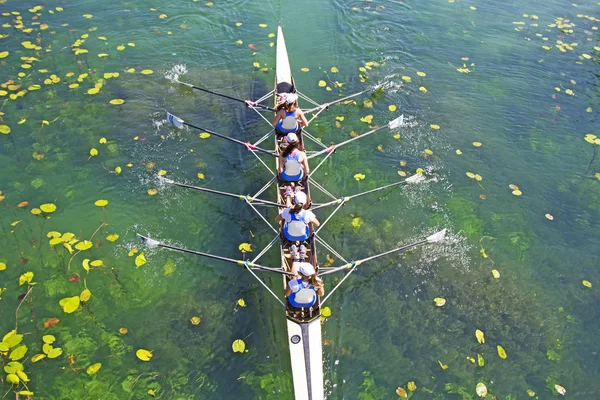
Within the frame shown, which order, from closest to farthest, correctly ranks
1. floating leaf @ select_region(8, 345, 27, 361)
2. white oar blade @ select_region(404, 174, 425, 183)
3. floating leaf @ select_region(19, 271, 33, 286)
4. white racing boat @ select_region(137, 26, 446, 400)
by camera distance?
white racing boat @ select_region(137, 26, 446, 400) < floating leaf @ select_region(8, 345, 27, 361) < floating leaf @ select_region(19, 271, 33, 286) < white oar blade @ select_region(404, 174, 425, 183)

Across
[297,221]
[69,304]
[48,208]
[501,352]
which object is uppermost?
[297,221]

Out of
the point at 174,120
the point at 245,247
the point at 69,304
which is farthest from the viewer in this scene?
the point at 174,120

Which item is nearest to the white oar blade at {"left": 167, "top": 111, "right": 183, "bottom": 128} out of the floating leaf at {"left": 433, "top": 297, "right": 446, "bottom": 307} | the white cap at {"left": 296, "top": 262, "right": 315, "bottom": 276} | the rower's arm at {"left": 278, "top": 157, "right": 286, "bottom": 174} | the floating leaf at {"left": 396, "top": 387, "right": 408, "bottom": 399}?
the rower's arm at {"left": 278, "top": 157, "right": 286, "bottom": 174}

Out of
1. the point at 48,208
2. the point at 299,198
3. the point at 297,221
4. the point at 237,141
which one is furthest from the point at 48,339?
the point at 237,141

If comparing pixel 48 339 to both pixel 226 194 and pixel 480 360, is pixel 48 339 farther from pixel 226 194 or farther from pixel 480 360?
pixel 480 360

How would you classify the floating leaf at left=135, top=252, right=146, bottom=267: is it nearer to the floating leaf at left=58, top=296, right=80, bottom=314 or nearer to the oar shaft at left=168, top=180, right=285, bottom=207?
the floating leaf at left=58, top=296, right=80, bottom=314

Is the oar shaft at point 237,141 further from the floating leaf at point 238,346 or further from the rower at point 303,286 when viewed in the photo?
the floating leaf at point 238,346
